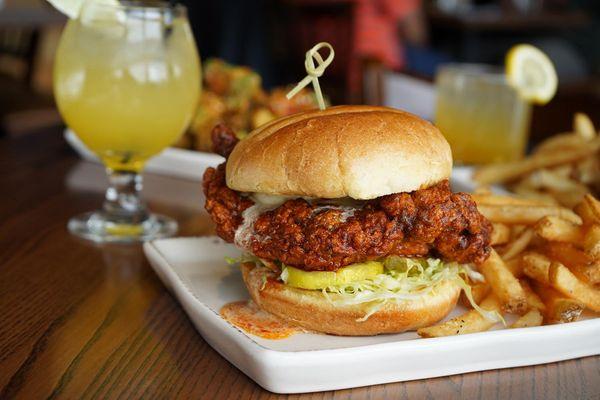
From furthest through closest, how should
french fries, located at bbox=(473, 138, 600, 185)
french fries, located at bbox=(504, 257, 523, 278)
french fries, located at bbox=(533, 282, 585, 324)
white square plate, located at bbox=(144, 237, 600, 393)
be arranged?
1. french fries, located at bbox=(473, 138, 600, 185)
2. french fries, located at bbox=(504, 257, 523, 278)
3. french fries, located at bbox=(533, 282, 585, 324)
4. white square plate, located at bbox=(144, 237, 600, 393)

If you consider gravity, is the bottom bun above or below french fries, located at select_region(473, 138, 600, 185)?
above

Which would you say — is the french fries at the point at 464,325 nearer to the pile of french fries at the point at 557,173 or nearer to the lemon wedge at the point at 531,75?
the pile of french fries at the point at 557,173

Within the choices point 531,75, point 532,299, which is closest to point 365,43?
point 531,75

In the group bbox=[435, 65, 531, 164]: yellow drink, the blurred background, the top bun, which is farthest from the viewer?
the blurred background

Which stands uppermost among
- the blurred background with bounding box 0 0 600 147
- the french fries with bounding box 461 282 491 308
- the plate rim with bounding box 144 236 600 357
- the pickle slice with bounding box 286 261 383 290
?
the pickle slice with bounding box 286 261 383 290

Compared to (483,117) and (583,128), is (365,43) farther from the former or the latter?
(583,128)

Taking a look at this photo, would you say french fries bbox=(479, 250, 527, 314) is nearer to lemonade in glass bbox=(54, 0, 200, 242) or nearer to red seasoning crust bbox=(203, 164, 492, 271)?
red seasoning crust bbox=(203, 164, 492, 271)

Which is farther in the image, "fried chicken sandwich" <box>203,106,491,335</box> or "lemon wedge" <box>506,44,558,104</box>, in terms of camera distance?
"lemon wedge" <box>506,44,558,104</box>

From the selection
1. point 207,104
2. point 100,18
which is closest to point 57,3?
point 100,18

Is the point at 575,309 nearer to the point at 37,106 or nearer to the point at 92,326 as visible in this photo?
the point at 92,326

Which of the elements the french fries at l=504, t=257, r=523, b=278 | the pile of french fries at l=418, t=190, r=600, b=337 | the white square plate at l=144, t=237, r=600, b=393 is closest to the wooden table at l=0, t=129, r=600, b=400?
the white square plate at l=144, t=237, r=600, b=393
